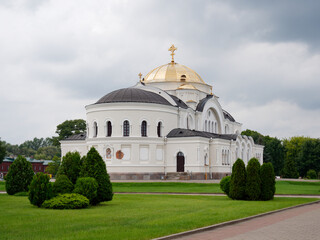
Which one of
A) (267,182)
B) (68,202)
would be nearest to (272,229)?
(68,202)

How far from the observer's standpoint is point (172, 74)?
73562 millimetres

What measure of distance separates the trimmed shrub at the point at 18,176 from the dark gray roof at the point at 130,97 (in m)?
28.7

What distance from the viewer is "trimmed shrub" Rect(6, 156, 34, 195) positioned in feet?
102

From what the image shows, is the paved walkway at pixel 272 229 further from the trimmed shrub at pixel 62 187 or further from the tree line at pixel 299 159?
the tree line at pixel 299 159

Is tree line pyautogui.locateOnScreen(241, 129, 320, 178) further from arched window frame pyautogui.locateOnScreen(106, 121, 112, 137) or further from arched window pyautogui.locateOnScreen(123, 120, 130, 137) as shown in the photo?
arched window frame pyautogui.locateOnScreen(106, 121, 112, 137)

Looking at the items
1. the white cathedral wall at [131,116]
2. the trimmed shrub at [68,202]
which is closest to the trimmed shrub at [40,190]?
the trimmed shrub at [68,202]

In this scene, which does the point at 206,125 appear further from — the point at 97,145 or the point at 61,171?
the point at 61,171

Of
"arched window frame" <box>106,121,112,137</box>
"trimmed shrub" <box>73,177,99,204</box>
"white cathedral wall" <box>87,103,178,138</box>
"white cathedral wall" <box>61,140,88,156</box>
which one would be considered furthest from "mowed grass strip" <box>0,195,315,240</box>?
"white cathedral wall" <box>61,140,88,156</box>

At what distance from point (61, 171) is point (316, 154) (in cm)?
6919

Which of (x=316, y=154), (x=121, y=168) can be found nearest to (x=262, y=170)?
(x=121, y=168)

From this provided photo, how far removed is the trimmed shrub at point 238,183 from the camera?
27.3 m

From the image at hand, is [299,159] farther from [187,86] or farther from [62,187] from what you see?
[62,187]

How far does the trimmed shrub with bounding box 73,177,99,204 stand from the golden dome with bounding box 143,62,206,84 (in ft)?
167

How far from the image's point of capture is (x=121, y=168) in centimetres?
5831
